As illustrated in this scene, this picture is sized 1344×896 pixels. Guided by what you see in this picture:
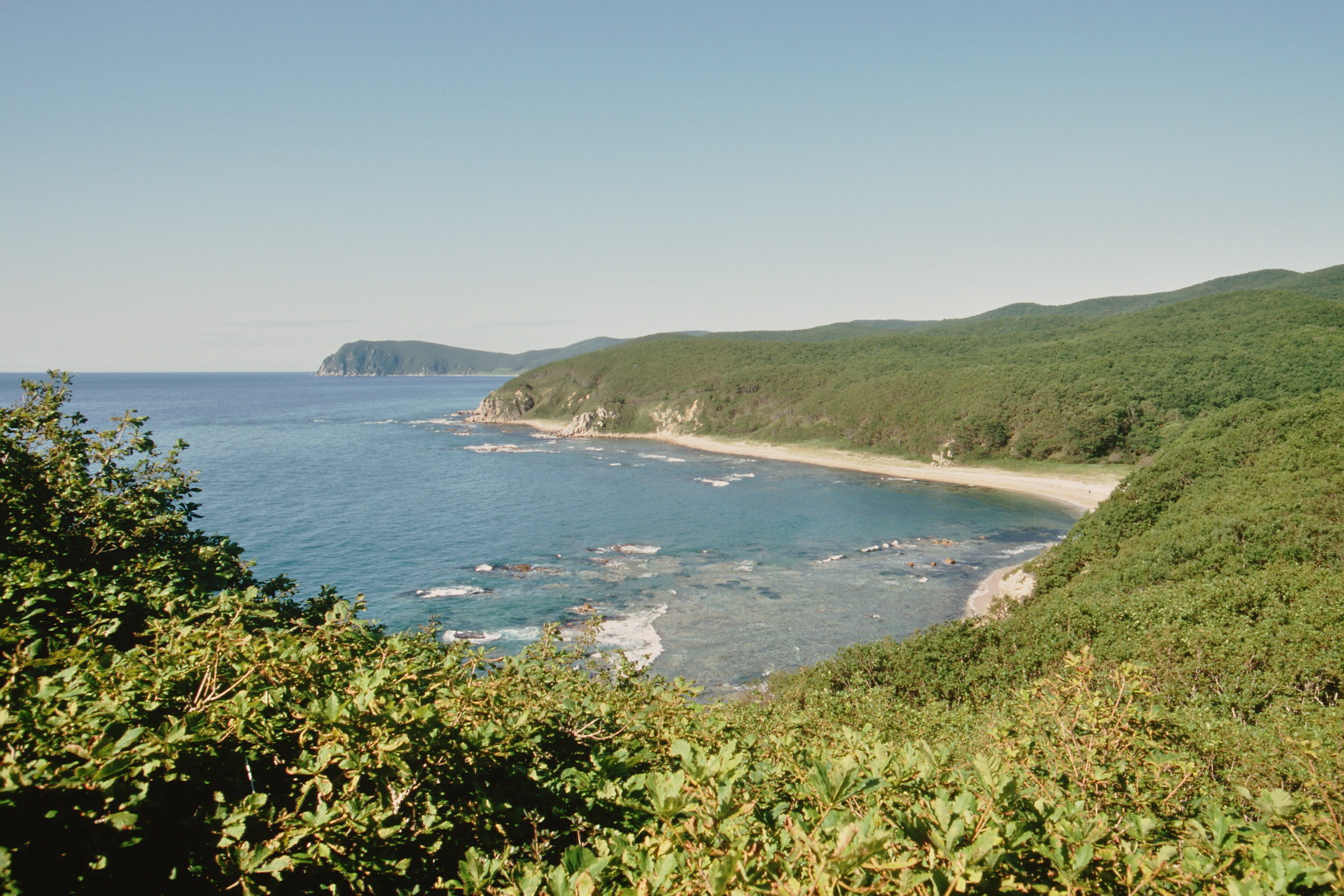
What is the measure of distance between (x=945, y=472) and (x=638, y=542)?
49006mm

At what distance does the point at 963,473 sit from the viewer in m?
84.3

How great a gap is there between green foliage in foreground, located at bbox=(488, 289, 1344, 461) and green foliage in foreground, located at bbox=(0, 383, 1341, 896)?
298 feet

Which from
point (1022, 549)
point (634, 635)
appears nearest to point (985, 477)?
point (1022, 549)

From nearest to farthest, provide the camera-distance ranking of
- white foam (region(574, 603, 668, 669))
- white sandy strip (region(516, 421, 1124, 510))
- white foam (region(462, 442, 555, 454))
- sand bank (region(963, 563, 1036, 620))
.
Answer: white foam (region(574, 603, 668, 669)) < sand bank (region(963, 563, 1036, 620)) < white sandy strip (region(516, 421, 1124, 510)) < white foam (region(462, 442, 555, 454))

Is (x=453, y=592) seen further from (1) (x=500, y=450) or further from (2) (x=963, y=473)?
(1) (x=500, y=450)

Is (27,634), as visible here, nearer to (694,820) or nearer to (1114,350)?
(694,820)

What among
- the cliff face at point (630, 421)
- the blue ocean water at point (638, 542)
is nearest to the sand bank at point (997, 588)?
the blue ocean water at point (638, 542)

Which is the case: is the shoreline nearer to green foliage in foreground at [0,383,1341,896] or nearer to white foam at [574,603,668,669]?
white foam at [574,603,668,669]

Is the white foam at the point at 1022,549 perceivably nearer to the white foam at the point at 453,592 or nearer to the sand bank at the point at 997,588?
the sand bank at the point at 997,588

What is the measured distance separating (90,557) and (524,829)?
1192 cm

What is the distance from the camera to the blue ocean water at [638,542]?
3734 centimetres

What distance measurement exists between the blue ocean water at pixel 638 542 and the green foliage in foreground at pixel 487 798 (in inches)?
1009

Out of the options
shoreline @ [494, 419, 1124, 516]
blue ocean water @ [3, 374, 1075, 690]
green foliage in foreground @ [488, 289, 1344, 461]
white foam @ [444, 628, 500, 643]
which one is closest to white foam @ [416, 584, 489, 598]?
blue ocean water @ [3, 374, 1075, 690]

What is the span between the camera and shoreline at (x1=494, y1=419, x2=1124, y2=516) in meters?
71.2
